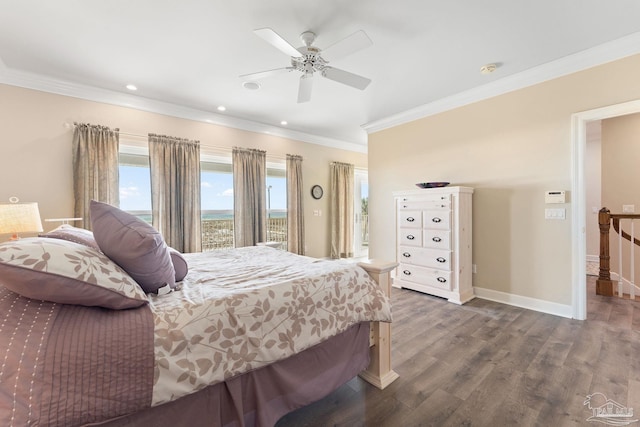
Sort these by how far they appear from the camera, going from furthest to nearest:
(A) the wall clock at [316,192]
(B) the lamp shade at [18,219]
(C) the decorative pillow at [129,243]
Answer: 1. (A) the wall clock at [316,192]
2. (B) the lamp shade at [18,219]
3. (C) the decorative pillow at [129,243]

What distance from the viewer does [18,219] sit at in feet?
7.53

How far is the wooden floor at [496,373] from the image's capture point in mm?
1497

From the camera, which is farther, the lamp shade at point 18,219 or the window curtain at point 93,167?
the window curtain at point 93,167

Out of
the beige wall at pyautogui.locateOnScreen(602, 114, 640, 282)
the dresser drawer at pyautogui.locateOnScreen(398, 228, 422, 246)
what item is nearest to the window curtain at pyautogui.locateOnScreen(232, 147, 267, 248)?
the dresser drawer at pyautogui.locateOnScreen(398, 228, 422, 246)

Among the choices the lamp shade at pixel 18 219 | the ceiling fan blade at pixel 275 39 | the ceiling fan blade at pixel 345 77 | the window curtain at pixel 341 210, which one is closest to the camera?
the ceiling fan blade at pixel 275 39

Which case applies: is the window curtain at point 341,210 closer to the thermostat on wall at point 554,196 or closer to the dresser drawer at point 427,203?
the dresser drawer at point 427,203

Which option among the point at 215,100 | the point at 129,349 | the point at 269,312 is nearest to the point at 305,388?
the point at 269,312

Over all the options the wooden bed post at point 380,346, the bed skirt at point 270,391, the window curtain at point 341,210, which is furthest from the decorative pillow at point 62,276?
the window curtain at point 341,210

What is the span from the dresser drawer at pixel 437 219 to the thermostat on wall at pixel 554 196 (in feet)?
3.23

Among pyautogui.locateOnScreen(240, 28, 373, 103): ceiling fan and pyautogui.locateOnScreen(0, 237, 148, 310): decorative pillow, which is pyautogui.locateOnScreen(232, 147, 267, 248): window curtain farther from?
pyautogui.locateOnScreen(0, 237, 148, 310): decorative pillow

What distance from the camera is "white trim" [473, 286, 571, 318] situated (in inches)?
111

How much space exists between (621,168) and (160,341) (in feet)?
20.4

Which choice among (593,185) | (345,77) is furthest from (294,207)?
(593,185)

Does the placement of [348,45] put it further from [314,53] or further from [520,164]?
[520,164]
